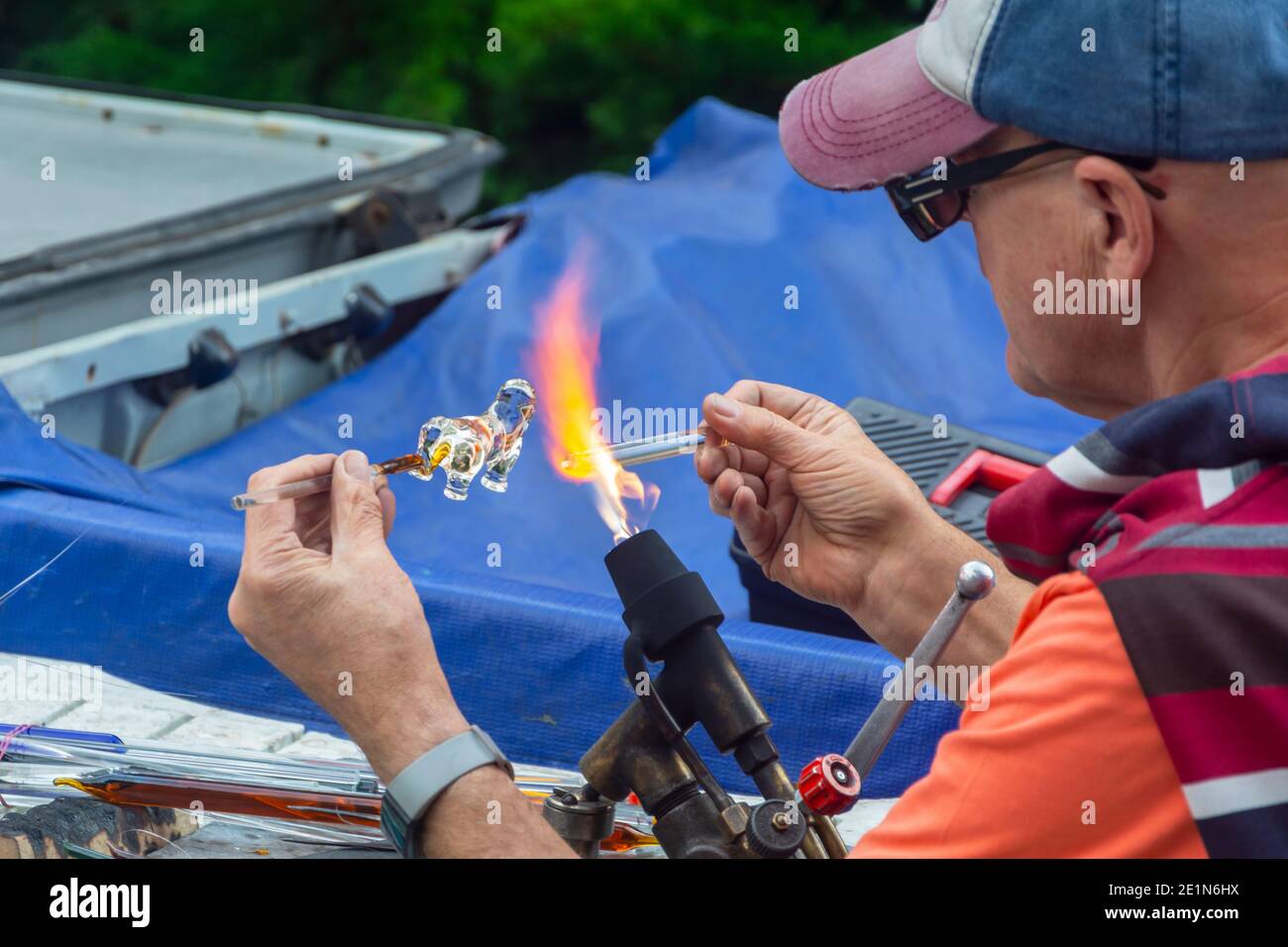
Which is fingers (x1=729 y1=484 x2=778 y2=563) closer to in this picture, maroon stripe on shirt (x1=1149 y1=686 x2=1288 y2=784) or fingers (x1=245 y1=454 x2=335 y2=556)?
fingers (x1=245 y1=454 x2=335 y2=556)

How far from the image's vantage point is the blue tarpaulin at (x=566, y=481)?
1912 millimetres

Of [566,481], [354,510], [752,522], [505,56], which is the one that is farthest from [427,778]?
[505,56]

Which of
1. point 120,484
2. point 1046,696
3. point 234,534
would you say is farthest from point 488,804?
point 120,484

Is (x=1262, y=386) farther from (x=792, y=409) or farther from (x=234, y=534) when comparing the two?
(x=234, y=534)

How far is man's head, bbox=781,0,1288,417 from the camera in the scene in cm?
101

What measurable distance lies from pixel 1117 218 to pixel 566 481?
6.21 feet

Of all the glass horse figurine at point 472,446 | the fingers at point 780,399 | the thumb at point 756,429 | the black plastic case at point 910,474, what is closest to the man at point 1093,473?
the glass horse figurine at point 472,446

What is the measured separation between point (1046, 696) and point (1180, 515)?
147 mm

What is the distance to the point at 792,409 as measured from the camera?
5.53ft

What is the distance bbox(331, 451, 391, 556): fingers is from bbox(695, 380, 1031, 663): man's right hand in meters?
0.37

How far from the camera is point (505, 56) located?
23.5 ft

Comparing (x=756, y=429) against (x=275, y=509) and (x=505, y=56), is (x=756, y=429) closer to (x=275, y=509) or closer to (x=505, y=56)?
(x=275, y=509)

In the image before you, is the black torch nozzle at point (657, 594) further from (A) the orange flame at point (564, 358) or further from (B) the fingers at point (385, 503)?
(A) the orange flame at point (564, 358)

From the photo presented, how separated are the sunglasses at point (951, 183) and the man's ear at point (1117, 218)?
1cm
